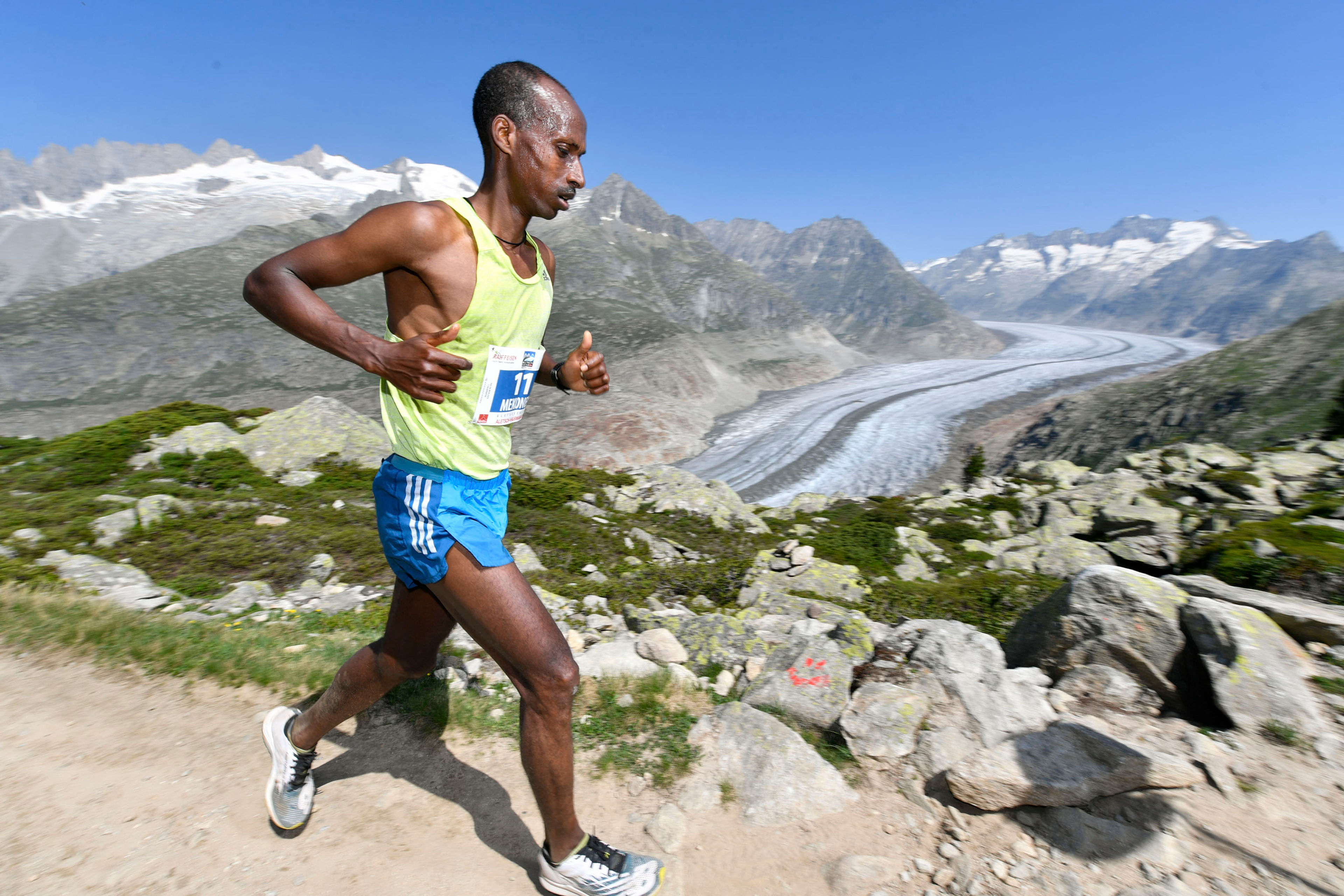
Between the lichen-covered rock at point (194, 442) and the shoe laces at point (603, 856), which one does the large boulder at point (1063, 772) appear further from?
the lichen-covered rock at point (194, 442)

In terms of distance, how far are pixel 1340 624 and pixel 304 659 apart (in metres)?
7.65

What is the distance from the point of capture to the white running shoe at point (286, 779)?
121 inches

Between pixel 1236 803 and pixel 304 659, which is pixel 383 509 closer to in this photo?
pixel 304 659

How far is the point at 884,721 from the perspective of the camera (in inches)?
166

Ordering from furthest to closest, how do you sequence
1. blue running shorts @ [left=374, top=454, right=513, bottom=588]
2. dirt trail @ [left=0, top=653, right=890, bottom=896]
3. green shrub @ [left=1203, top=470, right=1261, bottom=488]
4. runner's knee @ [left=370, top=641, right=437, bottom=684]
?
green shrub @ [left=1203, top=470, right=1261, bottom=488]
runner's knee @ [left=370, top=641, right=437, bottom=684]
dirt trail @ [left=0, top=653, right=890, bottom=896]
blue running shorts @ [left=374, top=454, right=513, bottom=588]

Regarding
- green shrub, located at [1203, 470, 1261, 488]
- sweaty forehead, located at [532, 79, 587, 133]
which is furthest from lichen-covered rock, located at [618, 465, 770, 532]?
sweaty forehead, located at [532, 79, 587, 133]

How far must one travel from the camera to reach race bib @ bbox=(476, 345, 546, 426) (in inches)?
102

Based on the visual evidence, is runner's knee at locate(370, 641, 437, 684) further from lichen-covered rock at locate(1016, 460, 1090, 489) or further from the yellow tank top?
lichen-covered rock at locate(1016, 460, 1090, 489)

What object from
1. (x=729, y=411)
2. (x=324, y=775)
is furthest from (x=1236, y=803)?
(x=729, y=411)

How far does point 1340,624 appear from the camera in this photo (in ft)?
14.7

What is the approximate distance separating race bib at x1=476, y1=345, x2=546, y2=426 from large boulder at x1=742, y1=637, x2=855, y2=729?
3121 millimetres

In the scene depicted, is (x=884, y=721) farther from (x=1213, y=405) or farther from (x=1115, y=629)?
(x=1213, y=405)

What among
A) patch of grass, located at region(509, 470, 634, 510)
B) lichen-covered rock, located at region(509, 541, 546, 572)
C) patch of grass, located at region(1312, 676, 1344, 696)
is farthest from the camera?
patch of grass, located at region(509, 470, 634, 510)

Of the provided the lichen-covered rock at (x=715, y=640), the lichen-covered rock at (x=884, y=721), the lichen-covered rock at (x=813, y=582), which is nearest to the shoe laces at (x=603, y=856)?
the lichen-covered rock at (x=884, y=721)
